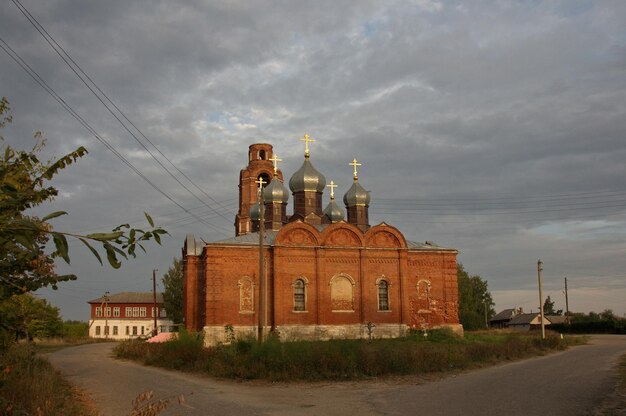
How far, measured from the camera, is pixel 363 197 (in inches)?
1609

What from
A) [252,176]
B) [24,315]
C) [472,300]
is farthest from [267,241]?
[472,300]

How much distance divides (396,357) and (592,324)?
47520mm

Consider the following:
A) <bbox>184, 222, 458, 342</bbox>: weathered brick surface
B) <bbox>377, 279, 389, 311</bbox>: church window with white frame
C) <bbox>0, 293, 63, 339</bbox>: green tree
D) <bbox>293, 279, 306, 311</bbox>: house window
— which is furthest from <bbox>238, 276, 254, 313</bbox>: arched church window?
<bbox>0, 293, 63, 339</bbox>: green tree

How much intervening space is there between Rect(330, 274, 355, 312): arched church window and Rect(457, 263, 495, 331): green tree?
27.0 metres

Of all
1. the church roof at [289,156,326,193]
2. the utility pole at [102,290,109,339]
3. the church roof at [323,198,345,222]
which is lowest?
the utility pole at [102,290,109,339]

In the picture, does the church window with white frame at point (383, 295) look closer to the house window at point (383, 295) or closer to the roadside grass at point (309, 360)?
the house window at point (383, 295)

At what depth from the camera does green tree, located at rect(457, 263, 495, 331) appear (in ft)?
194

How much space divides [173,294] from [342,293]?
27.5 m

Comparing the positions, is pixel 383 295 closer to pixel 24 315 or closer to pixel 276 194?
pixel 276 194

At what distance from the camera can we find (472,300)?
2753 inches

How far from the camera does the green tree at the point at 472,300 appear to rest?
5913 centimetres

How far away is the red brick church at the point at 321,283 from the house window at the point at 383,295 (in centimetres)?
6

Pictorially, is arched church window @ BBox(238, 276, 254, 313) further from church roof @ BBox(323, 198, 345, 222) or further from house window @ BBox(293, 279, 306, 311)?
church roof @ BBox(323, 198, 345, 222)

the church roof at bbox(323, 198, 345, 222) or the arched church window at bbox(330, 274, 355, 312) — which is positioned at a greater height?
the church roof at bbox(323, 198, 345, 222)
